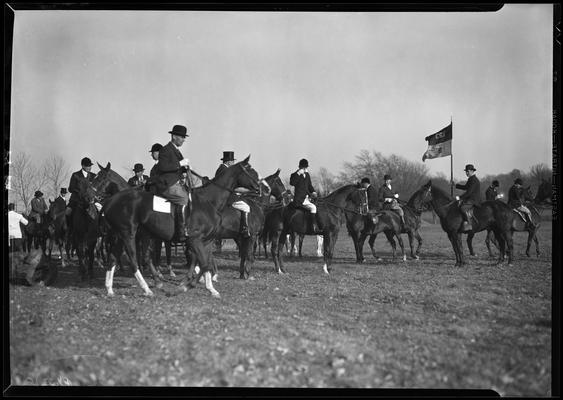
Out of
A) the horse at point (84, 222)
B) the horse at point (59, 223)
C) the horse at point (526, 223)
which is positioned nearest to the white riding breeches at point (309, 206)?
the horse at point (84, 222)

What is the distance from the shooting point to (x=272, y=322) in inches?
270

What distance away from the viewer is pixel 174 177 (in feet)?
28.1

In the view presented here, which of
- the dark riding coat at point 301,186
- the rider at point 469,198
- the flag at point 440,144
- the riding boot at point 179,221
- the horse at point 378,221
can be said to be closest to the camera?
the riding boot at point 179,221

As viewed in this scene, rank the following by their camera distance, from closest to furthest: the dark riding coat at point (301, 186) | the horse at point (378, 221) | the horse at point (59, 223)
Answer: the dark riding coat at point (301, 186) → the horse at point (59, 223) → the horse at point (378, 221)

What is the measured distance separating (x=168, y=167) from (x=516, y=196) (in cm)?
1220

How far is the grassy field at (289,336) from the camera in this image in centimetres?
504

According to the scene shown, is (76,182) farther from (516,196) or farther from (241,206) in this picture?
(516,196)

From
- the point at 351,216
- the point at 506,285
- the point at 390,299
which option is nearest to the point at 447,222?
the point at 351,216

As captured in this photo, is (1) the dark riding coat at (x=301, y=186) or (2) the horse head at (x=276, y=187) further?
(2) the horse head at (x=276, y=187)

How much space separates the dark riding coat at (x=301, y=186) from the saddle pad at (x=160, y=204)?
15.7 feet

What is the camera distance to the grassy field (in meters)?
5.04

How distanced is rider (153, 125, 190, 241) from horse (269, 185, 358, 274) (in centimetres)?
459

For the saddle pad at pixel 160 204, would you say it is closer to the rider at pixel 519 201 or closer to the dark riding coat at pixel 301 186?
the dark riding coat at pixel 301 186

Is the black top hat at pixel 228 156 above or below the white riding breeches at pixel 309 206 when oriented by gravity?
above
